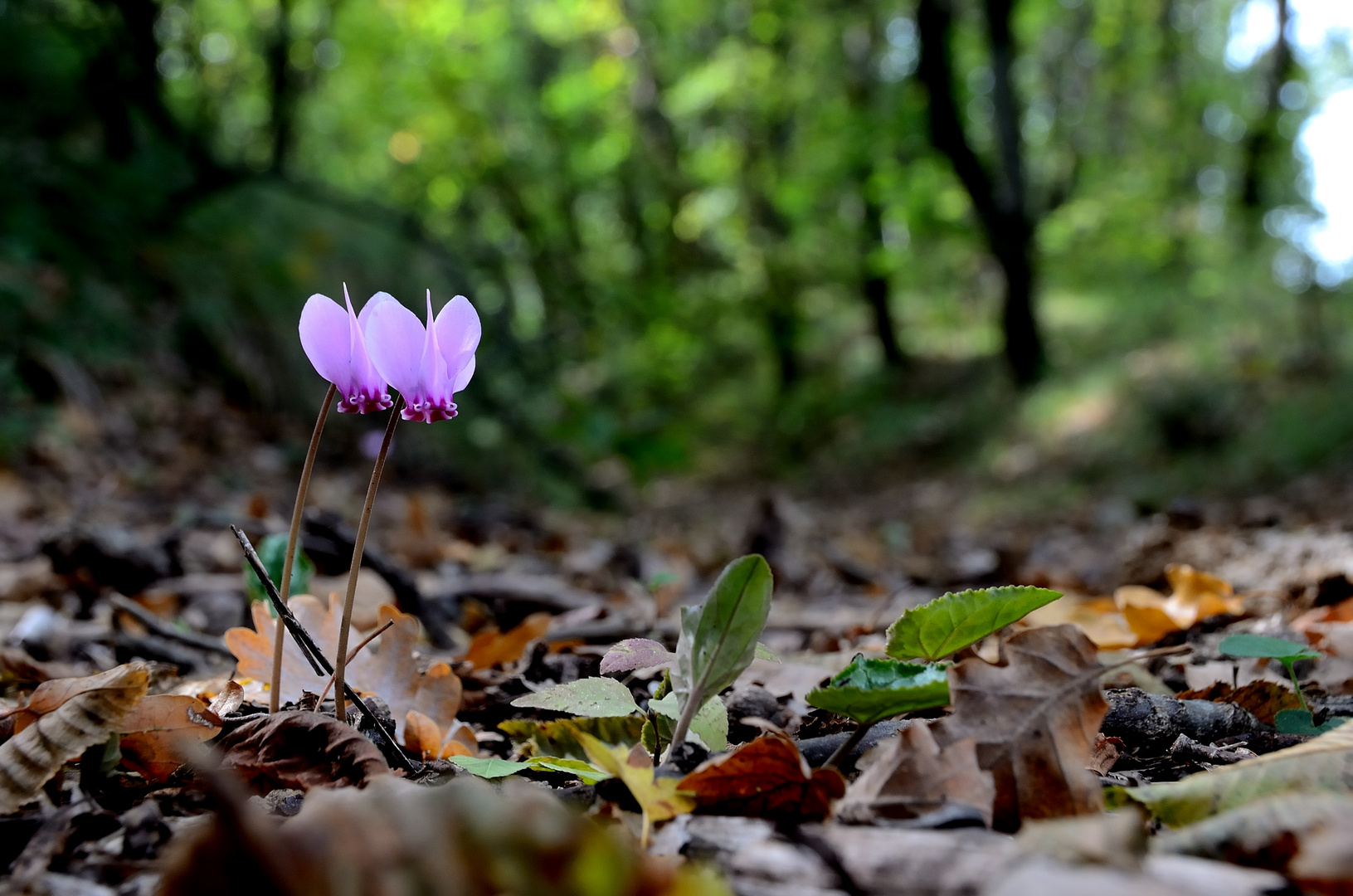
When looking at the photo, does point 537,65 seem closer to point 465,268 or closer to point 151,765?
point 465,268

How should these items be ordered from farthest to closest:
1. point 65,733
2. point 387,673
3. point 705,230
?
point 705,230 < point 387,673 < point 65,733

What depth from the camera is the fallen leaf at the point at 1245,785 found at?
34.6 inches

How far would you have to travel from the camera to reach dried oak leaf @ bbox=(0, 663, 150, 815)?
3.22 feet

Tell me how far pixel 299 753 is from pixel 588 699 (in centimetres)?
33

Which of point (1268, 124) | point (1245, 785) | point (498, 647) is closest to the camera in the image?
point (1245, 785)

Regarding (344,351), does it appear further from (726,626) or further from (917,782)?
(917,782)

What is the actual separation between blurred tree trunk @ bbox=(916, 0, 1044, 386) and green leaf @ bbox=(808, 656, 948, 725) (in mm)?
Result: 11346

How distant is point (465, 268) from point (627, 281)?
780 cm

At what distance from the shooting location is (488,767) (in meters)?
1.06

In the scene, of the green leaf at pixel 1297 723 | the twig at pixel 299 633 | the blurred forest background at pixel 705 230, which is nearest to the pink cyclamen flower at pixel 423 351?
the twig at pixel 299 633

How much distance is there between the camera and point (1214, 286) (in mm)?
10344

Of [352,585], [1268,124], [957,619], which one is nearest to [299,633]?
[352,585]

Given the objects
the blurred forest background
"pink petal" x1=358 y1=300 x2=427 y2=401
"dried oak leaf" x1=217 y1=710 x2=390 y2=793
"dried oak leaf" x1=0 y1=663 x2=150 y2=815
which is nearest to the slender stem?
"dried oak leaf" x1=217 y1=710 x2=390 y2=793

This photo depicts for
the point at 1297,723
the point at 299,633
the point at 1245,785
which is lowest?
the point at 1297,723
